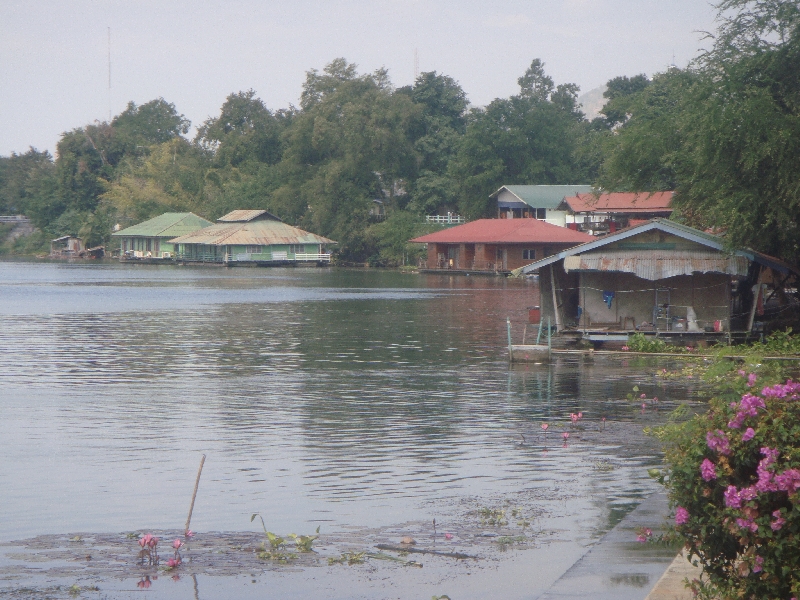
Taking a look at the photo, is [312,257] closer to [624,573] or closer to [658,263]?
[658,263]

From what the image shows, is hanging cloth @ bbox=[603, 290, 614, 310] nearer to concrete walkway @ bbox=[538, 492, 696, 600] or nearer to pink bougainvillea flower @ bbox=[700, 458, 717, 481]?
concrete walkway @ bbox=[538, 492, 696, 600]

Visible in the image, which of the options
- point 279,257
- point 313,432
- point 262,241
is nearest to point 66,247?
point 279,257

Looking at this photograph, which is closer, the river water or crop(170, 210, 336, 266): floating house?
the river water

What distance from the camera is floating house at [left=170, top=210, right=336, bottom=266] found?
361 ft

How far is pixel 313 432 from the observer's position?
Answer: 17719 mm

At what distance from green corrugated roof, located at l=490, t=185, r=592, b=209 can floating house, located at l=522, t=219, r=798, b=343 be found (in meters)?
62.7

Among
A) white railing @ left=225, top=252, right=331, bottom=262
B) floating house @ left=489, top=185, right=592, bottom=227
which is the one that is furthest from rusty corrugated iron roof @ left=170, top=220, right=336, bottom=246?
floating house @ left=489, top=185, right=592, bottom=227

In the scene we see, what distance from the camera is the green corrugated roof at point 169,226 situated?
123188mm

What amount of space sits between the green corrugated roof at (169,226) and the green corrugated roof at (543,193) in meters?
44.4

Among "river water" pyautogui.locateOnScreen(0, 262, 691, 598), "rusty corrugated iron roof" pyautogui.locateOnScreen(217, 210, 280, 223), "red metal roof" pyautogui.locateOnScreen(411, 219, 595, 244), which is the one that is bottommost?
"river water" pyautogui.locateOnScreen(0, 262, 691, 598)

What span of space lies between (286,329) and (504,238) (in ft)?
162

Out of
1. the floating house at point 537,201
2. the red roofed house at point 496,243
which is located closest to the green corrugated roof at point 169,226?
the red roofed house at point 496,243

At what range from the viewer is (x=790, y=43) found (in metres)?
26.5

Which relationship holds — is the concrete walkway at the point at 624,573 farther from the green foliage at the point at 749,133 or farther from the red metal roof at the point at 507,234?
the red metal roof at the point at 507,234
